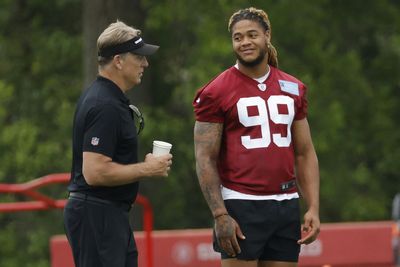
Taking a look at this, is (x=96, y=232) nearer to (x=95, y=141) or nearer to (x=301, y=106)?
(x=95, y=141)

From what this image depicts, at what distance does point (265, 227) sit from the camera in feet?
20.7

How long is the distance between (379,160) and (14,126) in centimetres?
866

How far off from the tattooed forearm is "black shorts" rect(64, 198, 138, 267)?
1.43 ft

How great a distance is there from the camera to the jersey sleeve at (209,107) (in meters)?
6.29

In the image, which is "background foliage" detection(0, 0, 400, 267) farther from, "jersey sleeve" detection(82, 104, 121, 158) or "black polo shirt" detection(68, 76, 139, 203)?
"jersey sleeve" detection(82, 104, 121, 158)

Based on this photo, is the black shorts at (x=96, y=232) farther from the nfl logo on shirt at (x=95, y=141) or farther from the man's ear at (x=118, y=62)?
the man's ear at (x=118, y=62)

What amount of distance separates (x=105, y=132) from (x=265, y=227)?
3.21ft

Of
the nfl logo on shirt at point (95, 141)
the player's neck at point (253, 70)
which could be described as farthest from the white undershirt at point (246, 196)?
the nfl logo on shirt at point (95, 141)

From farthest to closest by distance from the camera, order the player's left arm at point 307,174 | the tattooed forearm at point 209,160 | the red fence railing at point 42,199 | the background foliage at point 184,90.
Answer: the background foliage at point 184,90 < the red fence railing at point 42,199 < the player's left arm at point 307,174 < the tattooed forearm at point 209,160

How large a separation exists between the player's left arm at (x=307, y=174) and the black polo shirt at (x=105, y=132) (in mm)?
909

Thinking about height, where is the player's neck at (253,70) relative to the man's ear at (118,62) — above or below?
below

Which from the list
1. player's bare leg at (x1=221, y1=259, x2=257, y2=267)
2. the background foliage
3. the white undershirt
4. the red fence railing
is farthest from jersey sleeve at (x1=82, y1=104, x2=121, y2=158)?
the background foliage

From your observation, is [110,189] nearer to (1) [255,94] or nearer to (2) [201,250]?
(1) [255,94]

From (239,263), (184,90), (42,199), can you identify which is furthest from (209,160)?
(184,90)
